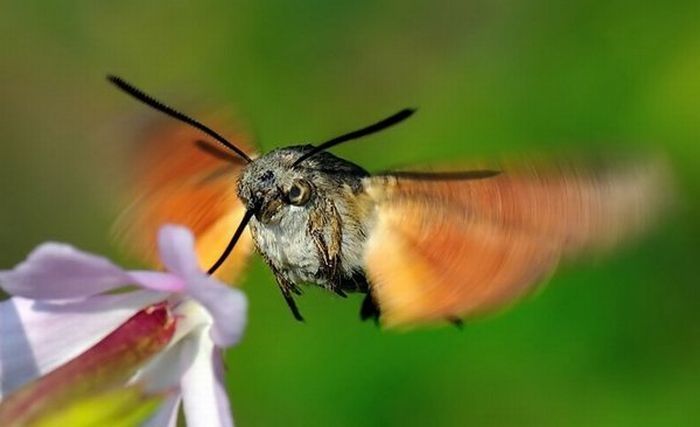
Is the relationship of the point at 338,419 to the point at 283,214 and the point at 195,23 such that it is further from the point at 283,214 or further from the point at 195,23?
the point at 283,214

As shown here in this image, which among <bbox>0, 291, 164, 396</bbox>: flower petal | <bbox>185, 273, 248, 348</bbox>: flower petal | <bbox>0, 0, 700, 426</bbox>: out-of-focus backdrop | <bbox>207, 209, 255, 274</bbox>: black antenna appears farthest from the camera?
<bbox>0, 0, 700, 426</bbox>: out-of-focus backdrop

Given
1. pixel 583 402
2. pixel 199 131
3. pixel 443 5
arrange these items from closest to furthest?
pixel 199 131, pixel 583 402, pixel 443 5

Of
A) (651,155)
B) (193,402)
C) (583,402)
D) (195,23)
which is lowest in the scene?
(583,402)

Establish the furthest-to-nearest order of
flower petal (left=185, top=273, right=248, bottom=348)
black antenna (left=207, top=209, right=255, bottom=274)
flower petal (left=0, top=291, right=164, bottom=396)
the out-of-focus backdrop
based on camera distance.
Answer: the out-of-focus backdrop
black antenna (left=207, top=209, right=255, bottom=274)
flower petal (left=0, top=291, right=164, bottom=396)
flower petal (left=185, top=273, right=248, bottom=348)

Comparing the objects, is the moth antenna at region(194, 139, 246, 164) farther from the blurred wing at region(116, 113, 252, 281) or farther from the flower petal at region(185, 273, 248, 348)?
the flower petal at region(185, 273, 248, 348)

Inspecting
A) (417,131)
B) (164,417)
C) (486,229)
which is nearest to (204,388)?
(164,417)

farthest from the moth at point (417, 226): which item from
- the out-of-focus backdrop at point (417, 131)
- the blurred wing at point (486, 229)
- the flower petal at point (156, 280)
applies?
the out-of-focus backdrop at point (417, 131)

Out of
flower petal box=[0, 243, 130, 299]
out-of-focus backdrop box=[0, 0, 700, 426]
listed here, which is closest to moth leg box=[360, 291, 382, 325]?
flower petal box=[0, 243, 130, 299]

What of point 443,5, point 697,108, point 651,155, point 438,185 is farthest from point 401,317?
point 443,5
